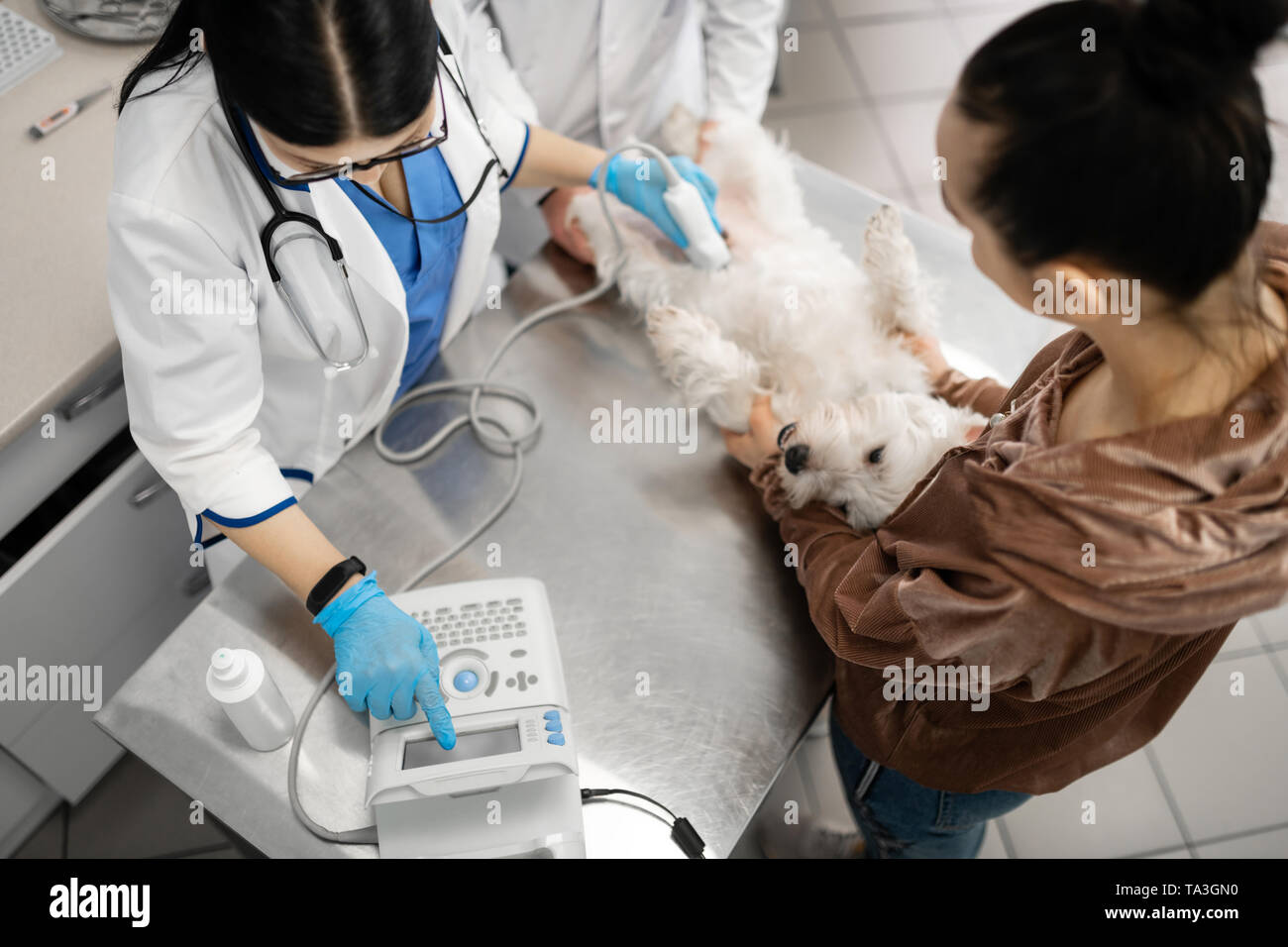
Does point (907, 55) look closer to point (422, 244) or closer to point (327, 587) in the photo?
point (422, 244)

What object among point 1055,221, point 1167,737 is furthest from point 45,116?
point 1167,737

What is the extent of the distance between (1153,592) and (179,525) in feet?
4.98

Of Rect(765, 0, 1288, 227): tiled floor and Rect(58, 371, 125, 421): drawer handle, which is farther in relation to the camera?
Rect(765, 0, 1288, 227): tiled floor

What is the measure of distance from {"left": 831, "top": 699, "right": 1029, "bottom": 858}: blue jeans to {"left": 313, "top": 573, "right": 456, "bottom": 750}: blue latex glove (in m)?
0.59

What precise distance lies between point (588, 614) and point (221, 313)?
59cm

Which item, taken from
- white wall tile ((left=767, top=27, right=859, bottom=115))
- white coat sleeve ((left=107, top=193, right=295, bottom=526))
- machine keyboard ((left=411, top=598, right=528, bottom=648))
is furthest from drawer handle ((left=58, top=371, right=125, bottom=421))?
white wall tile ((left=767, top=27, right=859, bottom=115))

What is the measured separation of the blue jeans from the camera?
1.21 metres

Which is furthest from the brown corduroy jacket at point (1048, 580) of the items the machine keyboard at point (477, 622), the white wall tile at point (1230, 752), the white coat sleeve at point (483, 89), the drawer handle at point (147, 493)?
the white wall tile at point (1230, 752)

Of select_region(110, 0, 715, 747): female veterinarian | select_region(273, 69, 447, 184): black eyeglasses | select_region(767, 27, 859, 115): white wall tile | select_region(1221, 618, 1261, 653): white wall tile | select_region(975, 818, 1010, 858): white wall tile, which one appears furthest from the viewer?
select_region(767, 27, 859, 115): white wall tile

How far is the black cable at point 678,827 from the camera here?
105cm

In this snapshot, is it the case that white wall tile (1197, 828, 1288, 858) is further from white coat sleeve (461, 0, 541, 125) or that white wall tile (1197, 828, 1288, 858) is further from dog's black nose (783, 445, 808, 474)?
white coat sleeve (461, 0, 541, 125)

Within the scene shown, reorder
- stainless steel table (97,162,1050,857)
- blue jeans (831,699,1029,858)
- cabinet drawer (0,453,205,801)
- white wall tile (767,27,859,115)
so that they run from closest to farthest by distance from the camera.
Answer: stainless steel table (97,162,1050,857) < blue jeans (831,699,1029,858) < cabinet drawer (0,453,205,801) < white wall tile (767,27,859,115)

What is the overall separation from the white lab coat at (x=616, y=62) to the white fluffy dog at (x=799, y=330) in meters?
0.19

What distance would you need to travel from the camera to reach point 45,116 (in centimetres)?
148
